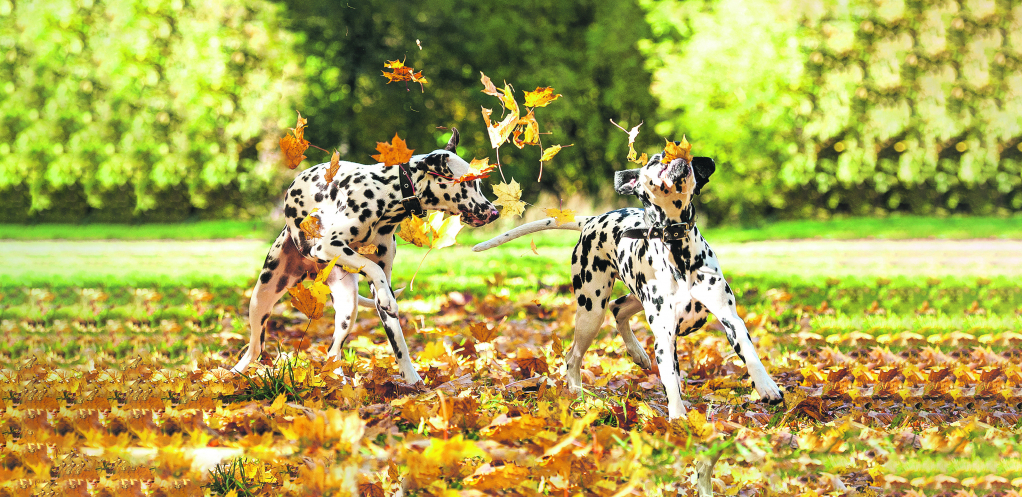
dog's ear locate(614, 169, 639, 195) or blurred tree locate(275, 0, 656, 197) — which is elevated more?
blurred tree locate(275, 0, 656, 197)

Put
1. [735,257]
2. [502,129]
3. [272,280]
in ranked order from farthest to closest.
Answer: [735,257]
[272,280]
[502,129]

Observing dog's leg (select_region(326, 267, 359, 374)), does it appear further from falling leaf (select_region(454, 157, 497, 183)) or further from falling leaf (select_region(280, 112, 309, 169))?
falling leaf (select_region(454, 157, 497, 183))

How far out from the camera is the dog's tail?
3689 millimetres

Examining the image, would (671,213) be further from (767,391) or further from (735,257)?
(735,257)

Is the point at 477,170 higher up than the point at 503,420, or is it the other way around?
the point at 477,170

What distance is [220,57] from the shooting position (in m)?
19.3

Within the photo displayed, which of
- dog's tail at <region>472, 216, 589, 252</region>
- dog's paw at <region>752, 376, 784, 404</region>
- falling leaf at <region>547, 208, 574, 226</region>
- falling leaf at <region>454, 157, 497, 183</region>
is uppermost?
falling leaf at <region>454, 157, 497, 183</region>

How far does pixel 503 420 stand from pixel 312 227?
1401 millimetres

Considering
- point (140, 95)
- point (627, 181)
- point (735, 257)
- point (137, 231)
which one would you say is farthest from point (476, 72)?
point (627, 181)

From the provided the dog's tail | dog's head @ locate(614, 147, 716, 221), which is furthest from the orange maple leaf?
dog's head @ locate(614, 147, 716, 221)

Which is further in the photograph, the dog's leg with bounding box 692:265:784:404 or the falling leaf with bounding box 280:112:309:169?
the falling leaf with bounding box 280:112:309:169

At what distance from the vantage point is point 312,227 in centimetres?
371

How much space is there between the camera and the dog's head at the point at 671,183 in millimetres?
3117

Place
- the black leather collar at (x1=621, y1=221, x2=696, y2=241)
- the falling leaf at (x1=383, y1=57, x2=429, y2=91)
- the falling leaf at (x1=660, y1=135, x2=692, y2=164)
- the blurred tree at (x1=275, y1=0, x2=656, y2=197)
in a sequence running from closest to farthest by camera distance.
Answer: the falling leaf at (x1=660, y1=135, x2=692, y2=164) < the black leather collar at (x1=621, y1=221, x2=696, y2=241) < the falling leaf at (x1=383, y1=57, x2=429, y2=91) < the blurred tree at (x1=275, y1=0, x2=656, y2=197)
